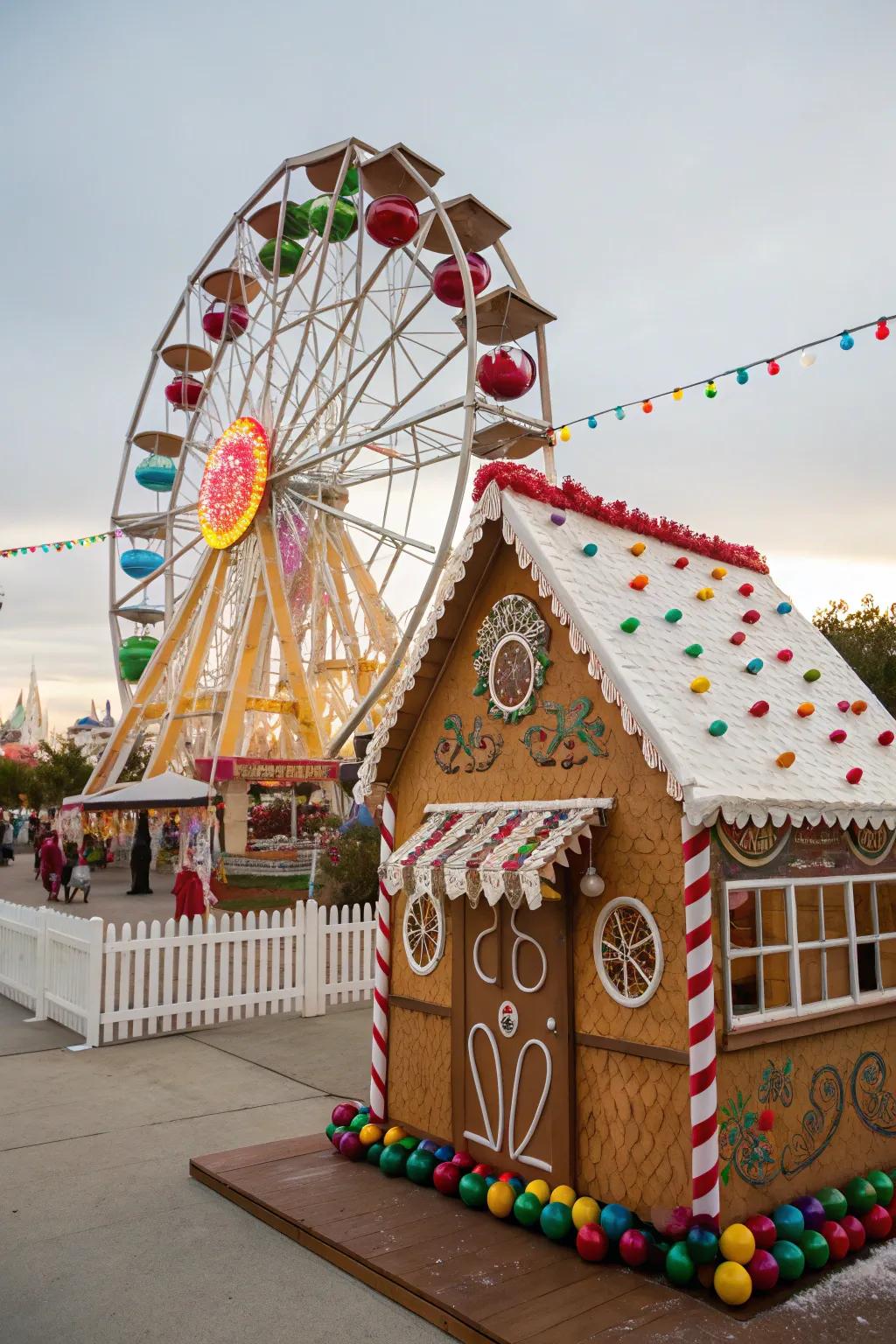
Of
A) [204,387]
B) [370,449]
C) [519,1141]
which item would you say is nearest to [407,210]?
[370,449]

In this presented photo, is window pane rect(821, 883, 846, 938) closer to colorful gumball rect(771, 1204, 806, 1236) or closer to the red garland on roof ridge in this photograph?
colorful gumball rect(771, 1204, 806, 1236)

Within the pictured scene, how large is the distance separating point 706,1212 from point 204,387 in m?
25.8

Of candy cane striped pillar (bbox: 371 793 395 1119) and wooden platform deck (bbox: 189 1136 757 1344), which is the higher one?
candy cane striped pillar (bbox: 371 793 395 1119)

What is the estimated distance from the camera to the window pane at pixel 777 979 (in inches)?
195

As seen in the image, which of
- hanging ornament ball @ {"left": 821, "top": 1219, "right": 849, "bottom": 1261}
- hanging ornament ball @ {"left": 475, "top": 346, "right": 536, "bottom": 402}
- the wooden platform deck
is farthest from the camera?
hanging ornament ball @ {"left": 475, "top": 346, "right": 536, "bottom": 402}

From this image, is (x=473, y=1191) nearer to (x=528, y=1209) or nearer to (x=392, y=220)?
(x=528, y=1209)

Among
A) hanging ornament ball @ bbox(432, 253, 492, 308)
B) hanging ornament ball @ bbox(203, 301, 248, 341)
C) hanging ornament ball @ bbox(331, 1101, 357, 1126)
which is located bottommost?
hanging ornament ball @ bbox(331, 1101, 357, 1126)

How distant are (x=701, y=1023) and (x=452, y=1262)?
1.71 metres

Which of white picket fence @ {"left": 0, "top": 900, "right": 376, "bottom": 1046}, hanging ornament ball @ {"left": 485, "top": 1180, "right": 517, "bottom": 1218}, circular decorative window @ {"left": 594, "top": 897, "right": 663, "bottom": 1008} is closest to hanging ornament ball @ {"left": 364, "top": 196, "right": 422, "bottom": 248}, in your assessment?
white picket fence @ {"left": 0, "top": 900, "right": 376, "bottom": 1046}

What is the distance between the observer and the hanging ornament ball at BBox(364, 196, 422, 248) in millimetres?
17000

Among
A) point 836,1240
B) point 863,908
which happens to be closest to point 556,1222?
point 836,1240

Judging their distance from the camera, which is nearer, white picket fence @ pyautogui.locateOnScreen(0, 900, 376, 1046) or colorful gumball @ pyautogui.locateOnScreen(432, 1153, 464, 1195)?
colorful gumball @ pyautogui.locateOnScreen(432, 1153, 464, 1195)

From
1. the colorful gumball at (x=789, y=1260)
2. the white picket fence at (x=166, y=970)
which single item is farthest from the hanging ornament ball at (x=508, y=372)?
the colorful gumball at (x=789, y=1260)

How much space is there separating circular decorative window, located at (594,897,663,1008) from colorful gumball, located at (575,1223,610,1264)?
1047 millimetres
